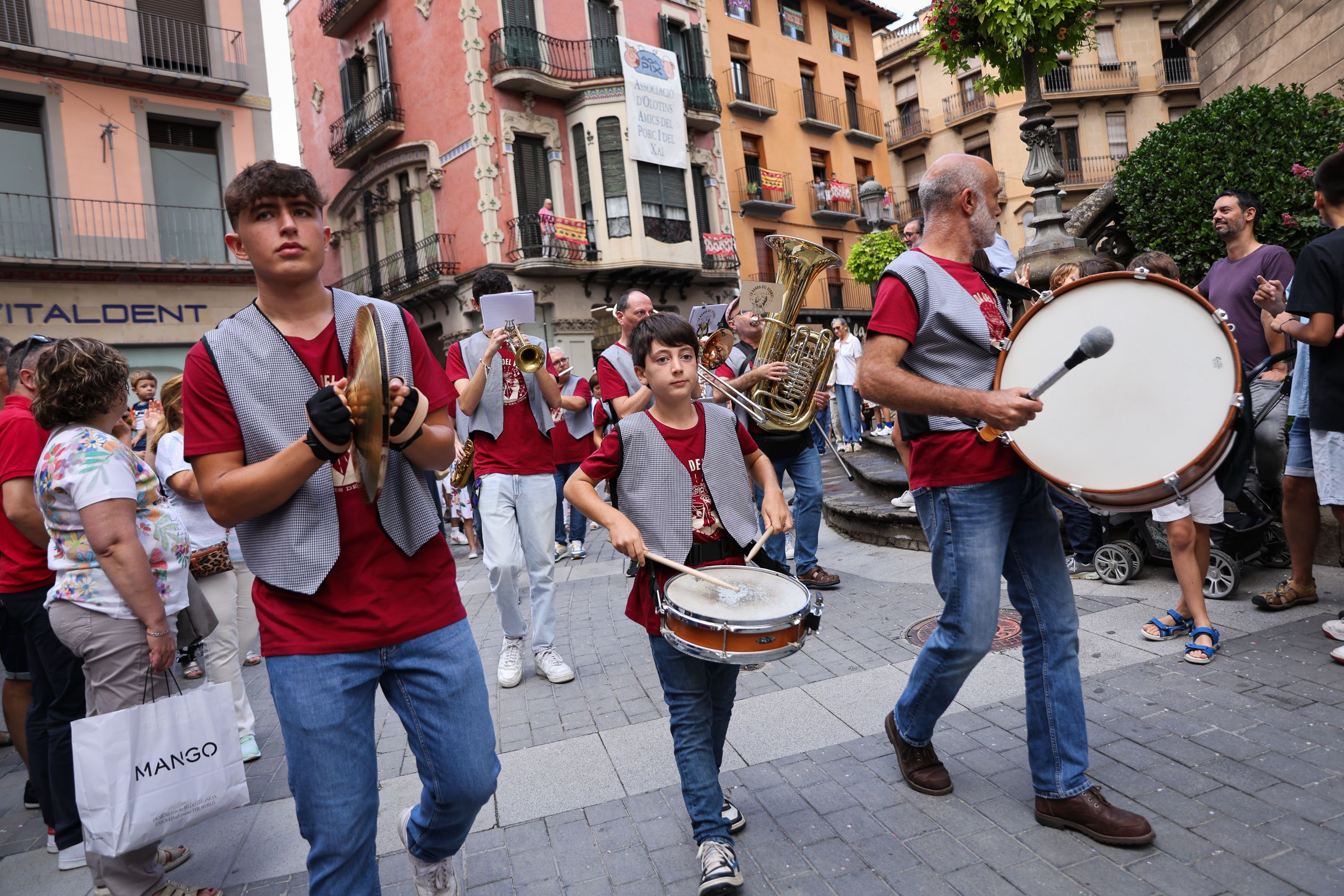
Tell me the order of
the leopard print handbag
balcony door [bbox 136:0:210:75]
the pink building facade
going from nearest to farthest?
the leopard print handbag < balcony door [bbox 136:0:210:75] < the pink building facade

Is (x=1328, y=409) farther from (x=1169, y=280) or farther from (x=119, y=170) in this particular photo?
(x=119, y=170)

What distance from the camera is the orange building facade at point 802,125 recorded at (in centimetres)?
2992

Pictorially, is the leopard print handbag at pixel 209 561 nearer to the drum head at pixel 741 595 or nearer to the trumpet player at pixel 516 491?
the trumpet player at pixel 516 491

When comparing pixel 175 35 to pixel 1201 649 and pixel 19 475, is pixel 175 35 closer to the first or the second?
pixel 19 475

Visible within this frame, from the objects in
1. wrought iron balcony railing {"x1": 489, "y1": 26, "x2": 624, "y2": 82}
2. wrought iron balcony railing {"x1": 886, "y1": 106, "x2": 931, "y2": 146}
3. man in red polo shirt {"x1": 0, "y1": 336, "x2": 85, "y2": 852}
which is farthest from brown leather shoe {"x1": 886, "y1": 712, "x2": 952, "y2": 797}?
wrought iron balcony railing {"x1": 886, "y1": 106, "x2": 931, "y2": 146}

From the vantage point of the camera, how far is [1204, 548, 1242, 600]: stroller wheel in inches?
197

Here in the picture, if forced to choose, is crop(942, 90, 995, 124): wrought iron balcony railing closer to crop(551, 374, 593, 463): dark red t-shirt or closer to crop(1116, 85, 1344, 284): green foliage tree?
crop(1116, 85, 1344, 284): green foliage tree

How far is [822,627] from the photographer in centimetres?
553

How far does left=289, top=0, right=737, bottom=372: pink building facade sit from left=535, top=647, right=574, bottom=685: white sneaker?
61.1ft

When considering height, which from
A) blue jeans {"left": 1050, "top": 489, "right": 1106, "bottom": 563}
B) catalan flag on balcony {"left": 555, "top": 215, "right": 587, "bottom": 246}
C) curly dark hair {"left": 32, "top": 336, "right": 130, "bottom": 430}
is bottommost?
blue jeans {"left": 1050, "top": 489, "right": 1106, "bottom": 563}

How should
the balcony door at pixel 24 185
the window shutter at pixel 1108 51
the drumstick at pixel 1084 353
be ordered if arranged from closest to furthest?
the drumstick at pixel 1084 353, the balcony door at pixel 24 185, the window shutter at pixel 1108 51

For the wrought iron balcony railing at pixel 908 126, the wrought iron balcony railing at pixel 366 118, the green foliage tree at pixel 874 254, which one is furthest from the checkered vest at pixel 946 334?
the wrought iron balcony railing at pixel 908 126

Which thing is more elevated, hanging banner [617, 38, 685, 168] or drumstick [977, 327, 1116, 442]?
hanging banner [617, 38, 685, 168]

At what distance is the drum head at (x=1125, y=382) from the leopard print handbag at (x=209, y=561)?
3.94m
